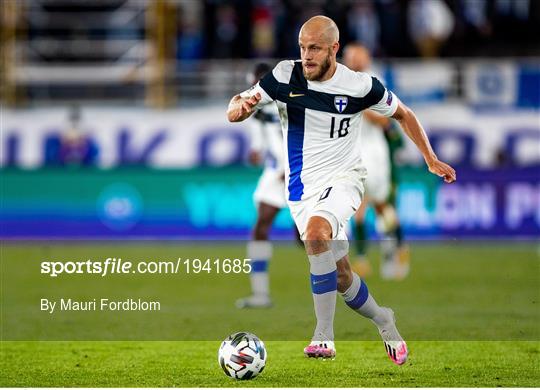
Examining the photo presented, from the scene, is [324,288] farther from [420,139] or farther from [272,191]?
[272,191]

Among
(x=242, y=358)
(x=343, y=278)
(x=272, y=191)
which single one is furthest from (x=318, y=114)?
(x=272, y=191)

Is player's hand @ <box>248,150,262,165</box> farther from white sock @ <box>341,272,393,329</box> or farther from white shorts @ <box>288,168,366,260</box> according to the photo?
white sock @ <box>341,272,393,329</box>

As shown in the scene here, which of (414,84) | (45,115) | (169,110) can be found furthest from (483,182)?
(45,115)

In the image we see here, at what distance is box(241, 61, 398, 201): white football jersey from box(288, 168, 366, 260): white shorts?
0.18 ft

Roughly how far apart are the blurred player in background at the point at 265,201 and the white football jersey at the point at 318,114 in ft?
11.7

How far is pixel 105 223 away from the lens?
1908 centimetres

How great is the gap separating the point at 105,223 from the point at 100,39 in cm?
648

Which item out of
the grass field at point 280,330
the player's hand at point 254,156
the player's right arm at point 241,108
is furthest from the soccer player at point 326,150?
the player's hand at point 254,156

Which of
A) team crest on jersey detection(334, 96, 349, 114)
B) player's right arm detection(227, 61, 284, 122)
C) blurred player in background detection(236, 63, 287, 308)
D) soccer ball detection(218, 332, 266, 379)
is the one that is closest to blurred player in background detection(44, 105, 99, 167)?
blurred player in background detection(236, 63, 287, 308)

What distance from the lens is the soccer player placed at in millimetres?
7910

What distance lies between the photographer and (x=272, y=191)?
40.0ft

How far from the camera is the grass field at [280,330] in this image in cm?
788

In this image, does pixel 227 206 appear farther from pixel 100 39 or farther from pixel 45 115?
pixel 100 39

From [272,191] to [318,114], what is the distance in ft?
13.0
